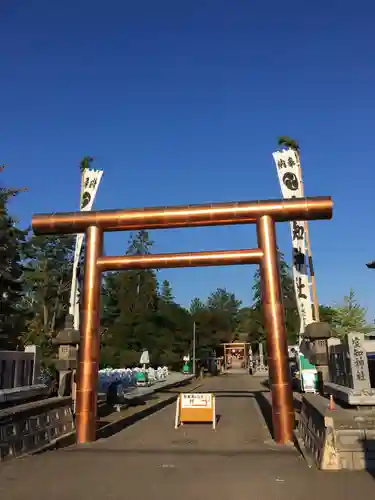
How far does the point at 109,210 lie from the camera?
10586 mm

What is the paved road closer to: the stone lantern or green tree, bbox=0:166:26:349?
the stone lantern

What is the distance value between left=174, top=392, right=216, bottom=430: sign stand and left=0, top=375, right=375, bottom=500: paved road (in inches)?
104

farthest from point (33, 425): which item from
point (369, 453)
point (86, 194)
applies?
point (86, 194)

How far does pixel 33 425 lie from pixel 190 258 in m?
4.92

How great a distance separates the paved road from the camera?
5355 millimetres

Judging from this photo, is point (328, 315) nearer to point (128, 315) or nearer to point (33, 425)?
point (128, 315)

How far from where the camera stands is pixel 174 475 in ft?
20.4

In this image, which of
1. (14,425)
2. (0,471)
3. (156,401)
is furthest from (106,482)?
A: (156,401)

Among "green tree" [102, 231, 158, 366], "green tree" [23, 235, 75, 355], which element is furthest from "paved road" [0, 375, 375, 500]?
"green tree" [23, 235, 75, 355]

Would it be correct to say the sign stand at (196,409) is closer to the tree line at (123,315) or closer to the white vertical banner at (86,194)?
the white vertical banner at (86,194)

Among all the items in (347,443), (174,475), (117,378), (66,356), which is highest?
(66,356)

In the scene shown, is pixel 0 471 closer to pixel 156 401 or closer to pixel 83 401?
pixel 83 401

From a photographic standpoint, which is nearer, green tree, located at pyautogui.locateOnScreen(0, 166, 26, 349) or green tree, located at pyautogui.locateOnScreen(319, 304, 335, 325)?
green tree, located at pyautogui.locateOnScreen(0, 166, 26, 349)

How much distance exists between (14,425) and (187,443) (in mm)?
3859
